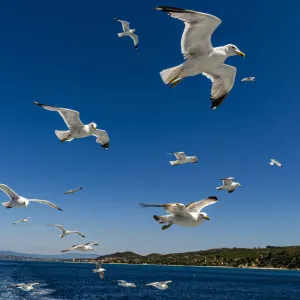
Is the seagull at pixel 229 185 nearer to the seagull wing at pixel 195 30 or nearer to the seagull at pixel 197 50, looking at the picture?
the seagull at pixel 197 50

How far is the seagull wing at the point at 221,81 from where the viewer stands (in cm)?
1261

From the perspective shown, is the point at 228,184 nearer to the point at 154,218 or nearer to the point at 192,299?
the point at 154,218

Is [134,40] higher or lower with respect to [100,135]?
higher

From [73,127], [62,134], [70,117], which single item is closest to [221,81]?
[70,117]

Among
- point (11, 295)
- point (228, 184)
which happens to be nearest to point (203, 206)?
point (228, 184)

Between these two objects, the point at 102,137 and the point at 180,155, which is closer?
the point at 102,137

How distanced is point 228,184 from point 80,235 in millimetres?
9859

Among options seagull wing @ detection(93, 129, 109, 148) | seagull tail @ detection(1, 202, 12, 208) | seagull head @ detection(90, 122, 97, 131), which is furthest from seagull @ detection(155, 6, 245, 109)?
seagull tail @ detection(1, 202, 12, 208)

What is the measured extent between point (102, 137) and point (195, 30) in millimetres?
10025

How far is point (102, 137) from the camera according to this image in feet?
63.1

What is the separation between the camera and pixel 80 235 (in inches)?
993

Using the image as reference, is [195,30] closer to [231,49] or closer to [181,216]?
[231,49]

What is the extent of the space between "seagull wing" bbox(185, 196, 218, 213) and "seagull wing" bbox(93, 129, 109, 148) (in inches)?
330

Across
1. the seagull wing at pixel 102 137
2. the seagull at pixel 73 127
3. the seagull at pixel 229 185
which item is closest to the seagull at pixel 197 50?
the seagull at pixel 73 127
